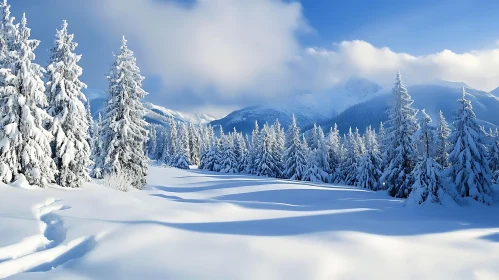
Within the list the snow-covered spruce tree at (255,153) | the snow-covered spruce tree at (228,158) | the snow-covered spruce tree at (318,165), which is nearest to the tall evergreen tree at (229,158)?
the snow-covered spruce tree at (228,158)

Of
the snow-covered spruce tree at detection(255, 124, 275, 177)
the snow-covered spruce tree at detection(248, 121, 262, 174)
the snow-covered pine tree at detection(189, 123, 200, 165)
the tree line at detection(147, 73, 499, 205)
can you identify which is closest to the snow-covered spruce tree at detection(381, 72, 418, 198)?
the tree line at detection(147, 73, 499, 205)

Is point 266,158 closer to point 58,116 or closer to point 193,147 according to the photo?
point 193,147

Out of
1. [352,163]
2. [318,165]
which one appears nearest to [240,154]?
[318,165]

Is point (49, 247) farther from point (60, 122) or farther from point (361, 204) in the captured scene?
point (361, 204)

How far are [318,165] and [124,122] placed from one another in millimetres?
34054

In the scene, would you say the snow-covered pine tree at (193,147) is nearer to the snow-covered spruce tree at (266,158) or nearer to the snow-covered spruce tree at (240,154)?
the snow-covered spruce tree at (240,154)

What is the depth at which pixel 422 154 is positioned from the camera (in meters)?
23.5

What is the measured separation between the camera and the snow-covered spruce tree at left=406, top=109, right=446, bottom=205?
20.9 m

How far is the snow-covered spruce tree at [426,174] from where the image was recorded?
68.5 feet

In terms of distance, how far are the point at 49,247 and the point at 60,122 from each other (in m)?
15.0

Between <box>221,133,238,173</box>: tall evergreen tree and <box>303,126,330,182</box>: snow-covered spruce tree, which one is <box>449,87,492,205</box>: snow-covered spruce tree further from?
<box>221,133,238,173</box>: tall evergreen tree

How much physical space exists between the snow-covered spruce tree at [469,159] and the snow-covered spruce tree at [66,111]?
26.8 m

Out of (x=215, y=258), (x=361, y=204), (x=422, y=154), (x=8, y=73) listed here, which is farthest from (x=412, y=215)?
(x=8, y=73)

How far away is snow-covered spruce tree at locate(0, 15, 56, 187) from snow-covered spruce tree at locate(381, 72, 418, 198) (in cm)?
2803
